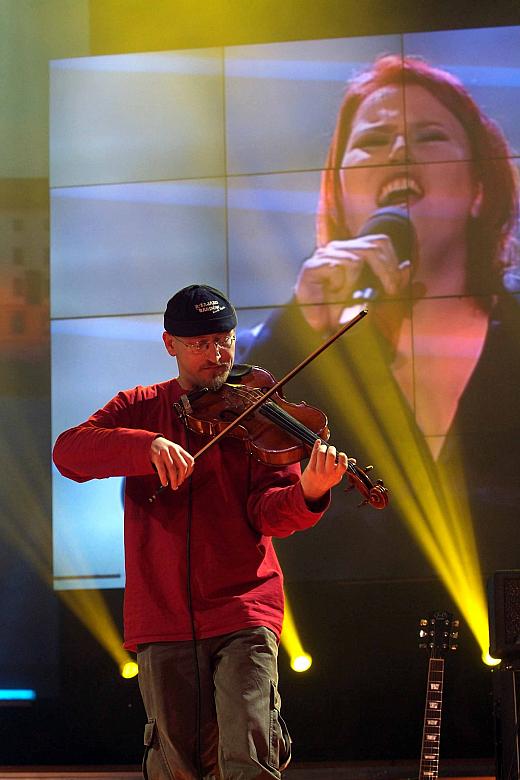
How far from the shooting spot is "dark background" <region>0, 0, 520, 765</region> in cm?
455

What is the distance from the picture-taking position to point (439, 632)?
157 inches

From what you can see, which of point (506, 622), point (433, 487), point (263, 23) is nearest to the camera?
point (506, 622)

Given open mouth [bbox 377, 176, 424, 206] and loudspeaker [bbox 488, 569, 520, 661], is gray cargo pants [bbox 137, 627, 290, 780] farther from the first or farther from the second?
open mouth [bbox 377, 176, 424, 206]

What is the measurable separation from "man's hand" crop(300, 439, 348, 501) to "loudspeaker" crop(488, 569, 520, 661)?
4.30 ft

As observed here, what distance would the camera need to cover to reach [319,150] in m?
4.82

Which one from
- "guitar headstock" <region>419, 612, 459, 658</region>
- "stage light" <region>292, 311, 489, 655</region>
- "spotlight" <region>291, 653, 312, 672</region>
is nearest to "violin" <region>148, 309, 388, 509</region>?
"guitar headstock" <region>419, 612, 459, 658</region>

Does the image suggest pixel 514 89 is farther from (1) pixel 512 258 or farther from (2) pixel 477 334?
(2) pixel 477 334

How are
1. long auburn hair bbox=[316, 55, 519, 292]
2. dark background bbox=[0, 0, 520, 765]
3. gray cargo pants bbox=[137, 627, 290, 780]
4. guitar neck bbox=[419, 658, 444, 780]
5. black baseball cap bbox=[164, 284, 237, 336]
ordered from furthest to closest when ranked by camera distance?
long auburn hair bbox=[316, 55, 519, 292], dark background bbox=[0, 0, 520, 765], guitar neck bbox=[419, 658, 444, 780], black baseball cap bbox=[164, 284, 237, 336], gray cargo pants bbox=[137, 627, 290, 780]

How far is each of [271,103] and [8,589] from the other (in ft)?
8.34

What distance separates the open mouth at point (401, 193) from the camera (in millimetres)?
4742

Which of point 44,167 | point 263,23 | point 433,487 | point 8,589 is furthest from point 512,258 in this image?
point 8,589

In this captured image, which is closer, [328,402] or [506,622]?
[506,622]

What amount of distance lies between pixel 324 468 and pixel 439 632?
1804 millimetres

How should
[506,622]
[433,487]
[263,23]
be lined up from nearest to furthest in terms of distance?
[506,622]
[433,487]
[263,23]
